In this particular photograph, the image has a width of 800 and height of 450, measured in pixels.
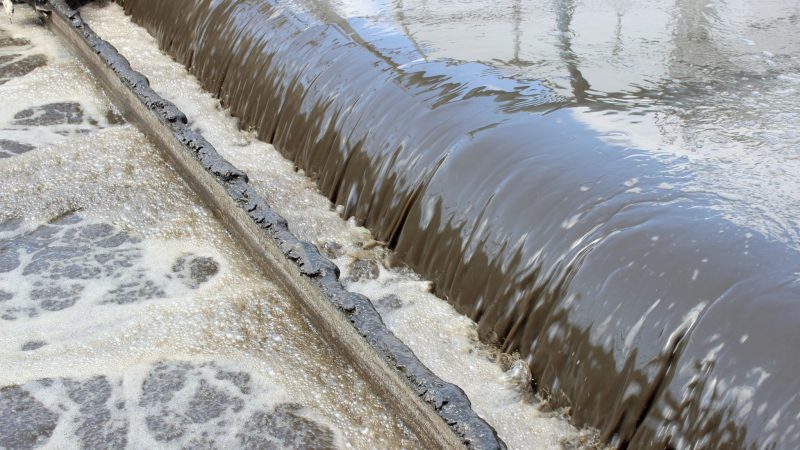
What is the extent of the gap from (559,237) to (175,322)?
1979mm

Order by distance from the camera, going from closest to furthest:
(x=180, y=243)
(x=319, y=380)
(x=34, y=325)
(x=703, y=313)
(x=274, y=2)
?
(x=703, y=313), (x=319, y=380), (x=34, y=325), (x=180, y=243), (x=274, y=2)

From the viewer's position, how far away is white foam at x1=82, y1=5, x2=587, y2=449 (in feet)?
13.0

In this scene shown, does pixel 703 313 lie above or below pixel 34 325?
above

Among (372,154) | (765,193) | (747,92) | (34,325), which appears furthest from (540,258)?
(34,325)

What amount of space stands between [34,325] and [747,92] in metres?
4.30

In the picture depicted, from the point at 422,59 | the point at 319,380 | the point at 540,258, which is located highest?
the point at 422,59

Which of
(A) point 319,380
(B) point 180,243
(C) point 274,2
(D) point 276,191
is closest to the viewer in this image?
(A) point 319,380

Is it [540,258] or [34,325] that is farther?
[34,325]

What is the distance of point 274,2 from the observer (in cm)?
730

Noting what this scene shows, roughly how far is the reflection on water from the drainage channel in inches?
65.3

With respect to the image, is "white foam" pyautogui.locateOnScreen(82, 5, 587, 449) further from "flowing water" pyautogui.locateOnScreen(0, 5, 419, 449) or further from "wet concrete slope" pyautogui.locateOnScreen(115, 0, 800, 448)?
"flowing water" pyautogui.locateOnScreen(0, 5, 419, 449)

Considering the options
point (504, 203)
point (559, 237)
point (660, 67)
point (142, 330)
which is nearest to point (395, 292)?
point (504, 203)

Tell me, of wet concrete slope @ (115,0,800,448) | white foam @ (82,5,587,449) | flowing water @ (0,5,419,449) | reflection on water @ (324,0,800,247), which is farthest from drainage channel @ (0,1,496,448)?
reflection on water @ (324,0,800,247)

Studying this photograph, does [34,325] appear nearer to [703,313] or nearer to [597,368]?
[597,368]
